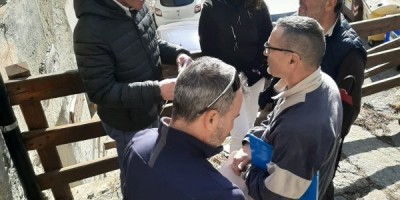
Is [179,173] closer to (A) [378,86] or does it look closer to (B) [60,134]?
(B) [60,134]

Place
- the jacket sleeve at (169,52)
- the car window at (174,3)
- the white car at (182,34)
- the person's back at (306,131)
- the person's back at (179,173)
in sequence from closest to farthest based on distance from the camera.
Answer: the person's back at (179,173) → the person's back at (306,131) → the jacket sleeve at (169,52) → the white car at (182,34) → the car window at (174,3)

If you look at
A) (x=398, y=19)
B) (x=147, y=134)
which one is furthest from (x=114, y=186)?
(x=398, y=19)

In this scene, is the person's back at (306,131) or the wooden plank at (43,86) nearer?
the person's back at (306,131)

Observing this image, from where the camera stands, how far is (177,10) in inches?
414

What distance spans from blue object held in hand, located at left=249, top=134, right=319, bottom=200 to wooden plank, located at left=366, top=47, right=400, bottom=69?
8.40ft

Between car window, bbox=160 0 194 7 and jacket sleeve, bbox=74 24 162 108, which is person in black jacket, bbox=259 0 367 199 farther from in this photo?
car window, bbox=160 0 194 7

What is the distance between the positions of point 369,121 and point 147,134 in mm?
3651

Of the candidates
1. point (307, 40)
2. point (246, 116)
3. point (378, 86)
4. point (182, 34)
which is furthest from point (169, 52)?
point (182, 34)

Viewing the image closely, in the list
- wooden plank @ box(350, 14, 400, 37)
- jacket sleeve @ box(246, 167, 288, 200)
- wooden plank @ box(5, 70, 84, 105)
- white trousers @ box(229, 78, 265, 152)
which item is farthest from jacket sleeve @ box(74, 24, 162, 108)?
wooden plank @ box(350, 14, 400, 37)

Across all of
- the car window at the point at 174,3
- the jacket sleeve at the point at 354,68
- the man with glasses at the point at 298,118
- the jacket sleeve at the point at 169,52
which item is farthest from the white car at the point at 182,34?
the man with glasses at the point at 298,118

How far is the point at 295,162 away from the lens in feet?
6.97

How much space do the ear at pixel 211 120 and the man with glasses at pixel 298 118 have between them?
0.54 meters

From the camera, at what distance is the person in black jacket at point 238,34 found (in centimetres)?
332

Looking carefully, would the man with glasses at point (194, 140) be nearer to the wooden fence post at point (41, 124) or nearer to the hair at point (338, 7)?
the hair at point (338, 7)
